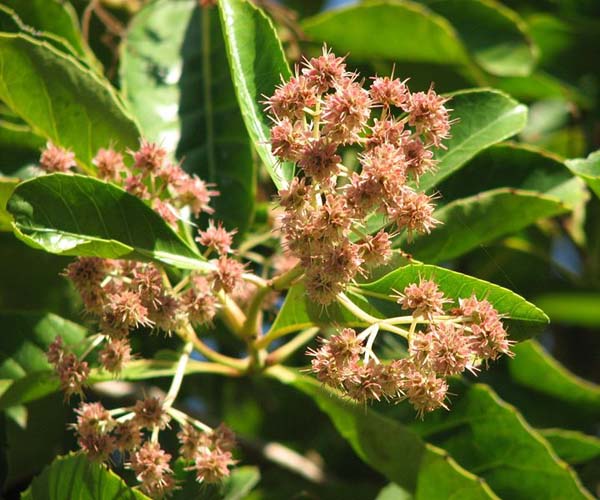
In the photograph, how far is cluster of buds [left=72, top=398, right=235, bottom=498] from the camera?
204 centimetres

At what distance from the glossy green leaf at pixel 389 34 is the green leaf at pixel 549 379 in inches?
43.8

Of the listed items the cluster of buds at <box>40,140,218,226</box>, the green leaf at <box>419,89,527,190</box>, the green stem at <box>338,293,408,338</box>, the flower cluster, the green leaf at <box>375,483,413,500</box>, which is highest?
the green leaf at <box>419,89,527,190</box>

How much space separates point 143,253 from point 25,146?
0.96 m

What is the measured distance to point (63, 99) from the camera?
249 centimetres

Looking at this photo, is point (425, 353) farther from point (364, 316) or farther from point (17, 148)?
point (17, 148)

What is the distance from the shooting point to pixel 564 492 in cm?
254

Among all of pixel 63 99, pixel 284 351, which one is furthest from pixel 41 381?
pixel 63 99

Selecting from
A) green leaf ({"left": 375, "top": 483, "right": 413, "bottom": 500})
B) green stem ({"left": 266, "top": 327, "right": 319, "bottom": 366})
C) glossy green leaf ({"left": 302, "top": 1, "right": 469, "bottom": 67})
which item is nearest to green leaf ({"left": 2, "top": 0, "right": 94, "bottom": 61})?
glossy green leaf ({"left": 302, "top": 1, "right": 469, "bottom": 67})

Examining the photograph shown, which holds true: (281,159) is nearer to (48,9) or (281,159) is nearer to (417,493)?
(417,493)

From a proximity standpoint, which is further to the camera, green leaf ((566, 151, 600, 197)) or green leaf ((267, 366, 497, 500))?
green leaf ((267, 366, 497, 500))

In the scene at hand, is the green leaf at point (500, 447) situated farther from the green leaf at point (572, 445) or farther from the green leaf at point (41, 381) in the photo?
the green leaf at point (41, 381)

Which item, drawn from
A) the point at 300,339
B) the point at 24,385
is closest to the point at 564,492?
the point at 300,339

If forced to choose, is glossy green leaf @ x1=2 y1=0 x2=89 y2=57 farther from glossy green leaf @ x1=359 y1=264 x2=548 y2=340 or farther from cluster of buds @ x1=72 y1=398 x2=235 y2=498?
glossy green leaf @ x1=359 y1=264 x2=548 y2=340

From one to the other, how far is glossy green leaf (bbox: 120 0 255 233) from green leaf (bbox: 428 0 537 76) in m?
1.00
